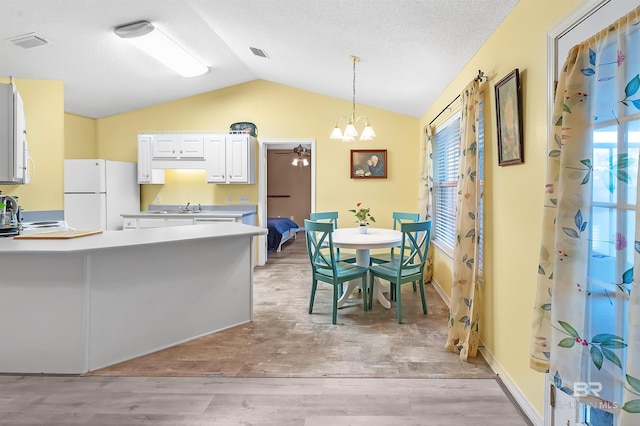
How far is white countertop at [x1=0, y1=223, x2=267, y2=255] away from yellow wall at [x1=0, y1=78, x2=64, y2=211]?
4.55ft

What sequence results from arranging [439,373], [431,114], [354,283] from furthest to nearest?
[431,114] < [354,283] < [439,373]

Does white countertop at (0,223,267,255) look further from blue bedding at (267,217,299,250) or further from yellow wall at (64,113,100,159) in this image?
yellow wall at (64,113,100,159)

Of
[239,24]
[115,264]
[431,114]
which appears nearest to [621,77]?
[115,264]

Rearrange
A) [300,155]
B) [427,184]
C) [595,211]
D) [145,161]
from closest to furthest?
[595,211], [427,184], [145,161], [300,155]

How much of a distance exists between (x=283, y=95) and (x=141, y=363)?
4.20m

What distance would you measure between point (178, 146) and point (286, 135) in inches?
62.9

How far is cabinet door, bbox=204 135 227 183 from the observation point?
5195 mm

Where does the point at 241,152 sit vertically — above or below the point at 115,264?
above

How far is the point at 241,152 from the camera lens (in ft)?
17.0

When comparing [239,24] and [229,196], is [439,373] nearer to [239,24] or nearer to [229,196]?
[239,24]

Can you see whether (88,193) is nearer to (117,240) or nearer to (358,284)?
(117,240)

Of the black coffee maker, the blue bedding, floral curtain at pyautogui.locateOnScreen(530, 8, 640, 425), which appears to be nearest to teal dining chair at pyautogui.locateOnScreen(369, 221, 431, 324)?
floral curtain at pyautogui.locateOnScreen(530, 8, 640, 425)

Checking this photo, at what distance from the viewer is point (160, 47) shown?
145 inches

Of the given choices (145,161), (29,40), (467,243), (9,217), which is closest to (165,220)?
(145,161)
